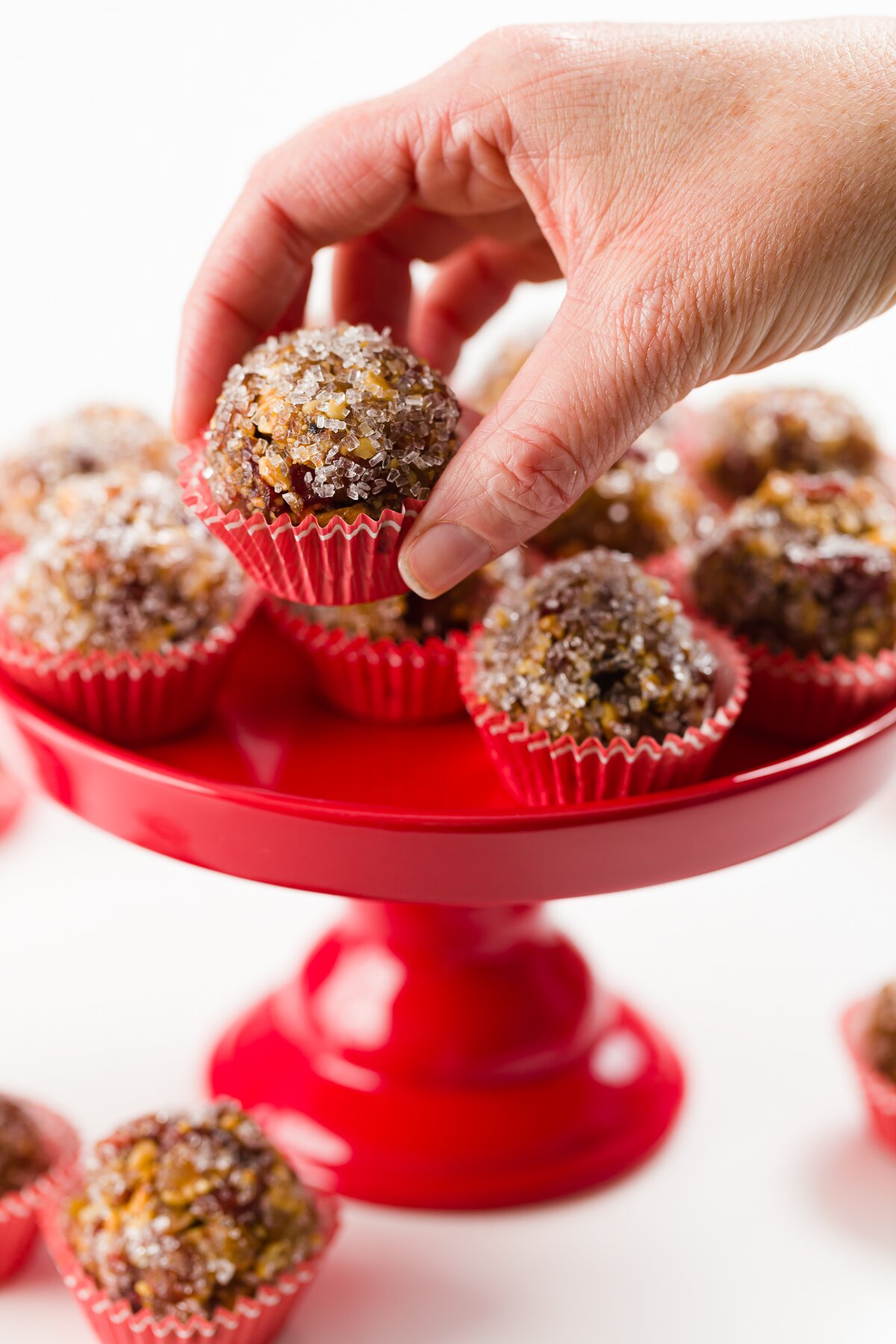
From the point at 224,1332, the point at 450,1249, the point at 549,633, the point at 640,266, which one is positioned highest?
the point at 640,266

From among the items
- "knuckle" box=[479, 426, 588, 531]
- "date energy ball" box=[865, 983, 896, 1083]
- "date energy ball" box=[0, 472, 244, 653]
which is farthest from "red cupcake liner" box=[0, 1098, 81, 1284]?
"date energy ball" box=[865, 983, 896, 1083]

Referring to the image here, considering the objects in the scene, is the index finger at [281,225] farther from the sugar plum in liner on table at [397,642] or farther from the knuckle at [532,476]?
the knuckle at [532,476]

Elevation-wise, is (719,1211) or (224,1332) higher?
(224,1332)

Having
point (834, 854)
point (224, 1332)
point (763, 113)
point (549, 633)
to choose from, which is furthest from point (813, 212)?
point (834, 854)

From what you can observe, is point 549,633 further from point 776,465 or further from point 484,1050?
point 776,465

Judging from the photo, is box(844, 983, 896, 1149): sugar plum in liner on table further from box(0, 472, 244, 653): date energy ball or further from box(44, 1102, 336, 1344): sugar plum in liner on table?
box(0, 472, 244, 653): date energy ball

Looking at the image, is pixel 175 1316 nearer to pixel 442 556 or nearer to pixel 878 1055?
pixel 442 556

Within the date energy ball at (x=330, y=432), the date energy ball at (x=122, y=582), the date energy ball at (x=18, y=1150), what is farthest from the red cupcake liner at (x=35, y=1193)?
the date energy ball at (x=330, y=432)
